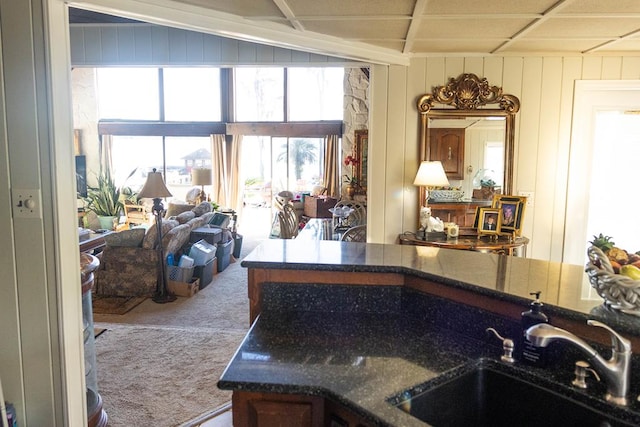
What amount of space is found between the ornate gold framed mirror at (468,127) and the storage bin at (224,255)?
322 centimetres

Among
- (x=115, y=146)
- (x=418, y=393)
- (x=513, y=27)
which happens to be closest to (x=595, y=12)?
(x=513, y=27)

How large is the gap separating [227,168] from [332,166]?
7.99 feet

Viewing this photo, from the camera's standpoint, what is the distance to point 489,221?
3717mm

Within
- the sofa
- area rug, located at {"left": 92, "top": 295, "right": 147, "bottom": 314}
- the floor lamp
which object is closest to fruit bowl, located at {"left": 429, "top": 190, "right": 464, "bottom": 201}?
the floor lamp

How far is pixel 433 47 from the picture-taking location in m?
3.50

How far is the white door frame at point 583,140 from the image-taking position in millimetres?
3703

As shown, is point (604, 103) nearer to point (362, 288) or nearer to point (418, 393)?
point (362, 288)

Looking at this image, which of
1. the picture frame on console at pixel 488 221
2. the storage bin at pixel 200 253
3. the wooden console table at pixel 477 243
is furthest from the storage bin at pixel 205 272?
the picture frame on console at pixel 488 221

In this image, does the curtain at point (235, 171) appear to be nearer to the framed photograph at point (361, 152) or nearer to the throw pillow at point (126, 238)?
the framed photograph at point (361, 152)

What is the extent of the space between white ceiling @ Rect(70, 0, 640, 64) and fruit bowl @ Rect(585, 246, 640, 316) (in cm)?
167

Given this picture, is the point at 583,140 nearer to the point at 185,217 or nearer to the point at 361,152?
the point at 185,217

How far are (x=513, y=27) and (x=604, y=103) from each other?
1.43 m

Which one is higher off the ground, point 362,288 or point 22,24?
point 22,24

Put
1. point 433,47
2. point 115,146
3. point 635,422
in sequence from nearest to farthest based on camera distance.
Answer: point 635,422, point 433,47, point 115,146
